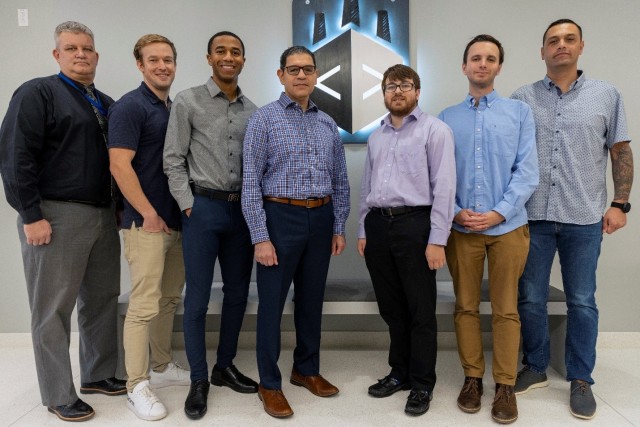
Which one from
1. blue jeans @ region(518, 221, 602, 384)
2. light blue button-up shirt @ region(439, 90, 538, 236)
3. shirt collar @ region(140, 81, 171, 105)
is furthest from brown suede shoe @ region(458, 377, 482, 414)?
shirt collar @ region(140, 81, 171, 105)

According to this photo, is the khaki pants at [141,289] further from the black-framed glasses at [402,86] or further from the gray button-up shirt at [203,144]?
the black-framed glasses at [402,86]

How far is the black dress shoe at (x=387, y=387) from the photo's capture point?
2.30m

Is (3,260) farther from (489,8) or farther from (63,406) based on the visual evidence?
(489,8)

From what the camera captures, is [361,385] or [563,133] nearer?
[563,133]

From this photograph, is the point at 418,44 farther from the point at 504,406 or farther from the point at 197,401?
the point at 197,401

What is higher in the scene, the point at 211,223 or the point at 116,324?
the point at 211,223

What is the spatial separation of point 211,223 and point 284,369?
1.13 m

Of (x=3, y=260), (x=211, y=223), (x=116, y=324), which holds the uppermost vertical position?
(x=211, y=223)

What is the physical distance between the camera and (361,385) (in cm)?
246

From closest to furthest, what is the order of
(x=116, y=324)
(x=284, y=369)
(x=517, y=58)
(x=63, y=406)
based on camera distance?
(x=63, y=406)
(x=116, y=324)
(x=284, y=369)
(x=517, y=58)

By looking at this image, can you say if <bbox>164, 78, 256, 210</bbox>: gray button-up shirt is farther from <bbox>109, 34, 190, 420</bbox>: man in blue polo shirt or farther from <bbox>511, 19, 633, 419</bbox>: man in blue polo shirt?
<bbox>511, 19, 633, 419</bbox>: man in blue polo shirt

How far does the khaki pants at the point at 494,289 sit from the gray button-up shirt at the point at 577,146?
0.72ft

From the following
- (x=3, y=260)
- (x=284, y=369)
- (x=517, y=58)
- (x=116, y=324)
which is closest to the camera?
(x=116, y=324)

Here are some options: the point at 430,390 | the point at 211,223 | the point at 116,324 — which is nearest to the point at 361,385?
the point at 430,390
